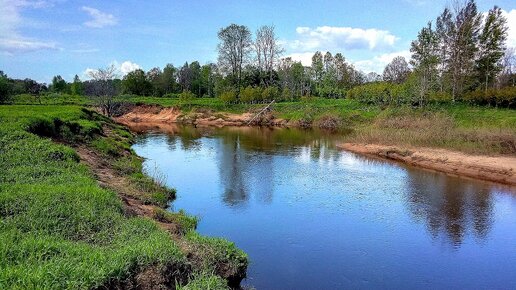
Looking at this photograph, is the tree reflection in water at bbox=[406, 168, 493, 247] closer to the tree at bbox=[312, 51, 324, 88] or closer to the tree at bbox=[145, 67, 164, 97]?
the tree at bbox=[312, 51, 324, 88]

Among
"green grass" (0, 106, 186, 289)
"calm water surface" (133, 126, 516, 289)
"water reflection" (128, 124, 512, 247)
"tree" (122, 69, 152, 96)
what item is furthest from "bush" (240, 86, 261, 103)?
"green grass" (0, 106, 186, 289)

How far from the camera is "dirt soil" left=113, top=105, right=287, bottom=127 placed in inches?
2292

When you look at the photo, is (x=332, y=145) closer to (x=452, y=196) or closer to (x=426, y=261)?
(x=452, y=196)

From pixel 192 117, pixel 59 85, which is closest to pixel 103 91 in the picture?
pixel 192 117

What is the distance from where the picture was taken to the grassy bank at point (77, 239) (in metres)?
6.94

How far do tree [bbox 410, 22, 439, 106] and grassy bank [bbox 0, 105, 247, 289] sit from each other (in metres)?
39.9

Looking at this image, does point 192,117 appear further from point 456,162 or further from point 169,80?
point 456,162

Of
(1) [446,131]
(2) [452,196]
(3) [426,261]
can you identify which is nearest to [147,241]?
(3) [426,261]

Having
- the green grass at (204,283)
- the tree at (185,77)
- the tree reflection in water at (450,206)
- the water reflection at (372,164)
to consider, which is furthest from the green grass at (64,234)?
the tree at (185,77)

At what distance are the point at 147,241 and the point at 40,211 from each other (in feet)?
9.00

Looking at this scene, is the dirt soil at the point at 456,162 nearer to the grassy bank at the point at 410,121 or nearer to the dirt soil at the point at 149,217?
the grassy bank at the point at 410,121

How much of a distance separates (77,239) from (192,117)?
5396 centimetres

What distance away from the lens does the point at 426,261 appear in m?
12.5

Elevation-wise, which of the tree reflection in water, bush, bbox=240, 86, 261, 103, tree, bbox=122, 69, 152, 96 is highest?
tree, bbox=122, 69, 152, 96
